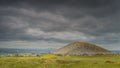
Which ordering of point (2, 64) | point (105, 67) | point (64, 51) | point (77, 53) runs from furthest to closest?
point (64, 51)
point (77, 53)
point (2, 64)
point (105, 67)

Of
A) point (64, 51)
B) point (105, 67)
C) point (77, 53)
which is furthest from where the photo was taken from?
point (64, 51)

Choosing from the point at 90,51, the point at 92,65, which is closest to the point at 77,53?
the point at 90,51

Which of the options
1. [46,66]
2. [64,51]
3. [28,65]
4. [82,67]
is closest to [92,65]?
[82,67]

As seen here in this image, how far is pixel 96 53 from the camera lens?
119250 millimetres

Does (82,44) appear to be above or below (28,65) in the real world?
above

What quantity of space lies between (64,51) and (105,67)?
2245 inches

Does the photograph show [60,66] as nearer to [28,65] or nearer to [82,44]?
[28,65]

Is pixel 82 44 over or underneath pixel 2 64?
over

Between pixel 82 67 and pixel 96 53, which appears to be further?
pixel 96 53

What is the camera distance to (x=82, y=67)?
235 feet

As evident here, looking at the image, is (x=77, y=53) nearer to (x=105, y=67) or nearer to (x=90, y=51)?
(x=90, y=51)

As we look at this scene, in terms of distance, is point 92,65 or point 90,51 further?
point 90,51

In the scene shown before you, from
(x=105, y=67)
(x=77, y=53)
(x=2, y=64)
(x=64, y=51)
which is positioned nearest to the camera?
(x=105, y=67)

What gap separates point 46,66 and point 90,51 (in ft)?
173
